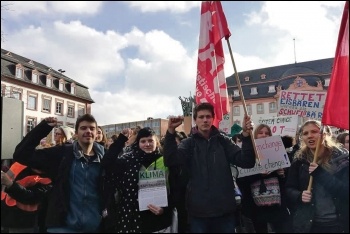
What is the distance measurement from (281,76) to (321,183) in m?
58.0

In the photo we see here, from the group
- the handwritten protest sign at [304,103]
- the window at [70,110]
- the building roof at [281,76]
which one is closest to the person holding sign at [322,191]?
the handwritten protest sign at [304,103]

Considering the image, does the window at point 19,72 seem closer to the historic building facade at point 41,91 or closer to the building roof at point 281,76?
the historic building facade at point 41,91

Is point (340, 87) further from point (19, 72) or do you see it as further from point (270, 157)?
point (19, 72)

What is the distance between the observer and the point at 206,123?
12.7 ft

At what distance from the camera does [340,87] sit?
3.90m

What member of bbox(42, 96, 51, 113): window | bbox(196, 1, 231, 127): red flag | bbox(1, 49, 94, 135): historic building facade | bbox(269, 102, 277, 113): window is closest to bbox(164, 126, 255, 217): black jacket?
bbox(196, 1, 231, 127): red flag

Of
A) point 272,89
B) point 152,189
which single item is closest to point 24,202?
point 152,189

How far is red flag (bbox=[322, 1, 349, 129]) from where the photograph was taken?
3822mm

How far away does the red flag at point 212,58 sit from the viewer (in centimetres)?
479


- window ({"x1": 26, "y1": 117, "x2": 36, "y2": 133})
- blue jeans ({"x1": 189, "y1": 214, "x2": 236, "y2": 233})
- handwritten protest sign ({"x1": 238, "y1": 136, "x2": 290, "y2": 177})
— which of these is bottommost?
blue jeans ({"x1": 189, "y1": 214, "x2": 236, "y2": 233})

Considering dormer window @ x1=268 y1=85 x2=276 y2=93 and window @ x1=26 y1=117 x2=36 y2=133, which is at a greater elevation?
dormer window @ x1=268 y1=85 x2=276 y2=93

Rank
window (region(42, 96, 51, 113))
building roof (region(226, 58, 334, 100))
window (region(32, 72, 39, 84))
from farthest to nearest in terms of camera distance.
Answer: building roof (region(226, 58, 334, 100)) → window (region(42, 96, 51, 113)) → window (region(32, 72, 39, 84))

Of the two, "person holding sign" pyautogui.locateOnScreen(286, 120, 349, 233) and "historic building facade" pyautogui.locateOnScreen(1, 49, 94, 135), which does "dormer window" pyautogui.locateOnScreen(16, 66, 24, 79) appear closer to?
"historic building facade" pyautogui.locateOnScreen(1, 49, 94, 135)

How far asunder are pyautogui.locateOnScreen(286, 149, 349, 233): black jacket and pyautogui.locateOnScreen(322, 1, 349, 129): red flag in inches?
13.0
